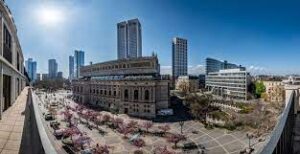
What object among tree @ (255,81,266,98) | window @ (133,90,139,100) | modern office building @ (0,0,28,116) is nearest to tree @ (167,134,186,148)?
window @ (133,90,139,100)

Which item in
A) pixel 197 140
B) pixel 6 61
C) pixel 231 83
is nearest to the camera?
pixel 6 61

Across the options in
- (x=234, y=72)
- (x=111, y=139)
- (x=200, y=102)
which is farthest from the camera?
(x=234, y=72)

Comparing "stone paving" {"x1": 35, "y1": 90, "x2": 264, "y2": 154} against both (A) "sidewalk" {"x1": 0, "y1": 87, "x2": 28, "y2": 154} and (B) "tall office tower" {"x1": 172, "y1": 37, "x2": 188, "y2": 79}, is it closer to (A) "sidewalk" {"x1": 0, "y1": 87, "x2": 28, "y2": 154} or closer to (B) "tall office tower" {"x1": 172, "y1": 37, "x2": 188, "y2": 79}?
(A) "sidewalk" {"x1": 0, "y1": 87, "x2": 28, "y2": 154}

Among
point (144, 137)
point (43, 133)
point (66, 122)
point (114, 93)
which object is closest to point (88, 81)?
point (114, 93)

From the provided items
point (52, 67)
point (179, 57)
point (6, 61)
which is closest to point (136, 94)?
point (6, 61)

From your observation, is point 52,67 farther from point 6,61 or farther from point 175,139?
point 6,61

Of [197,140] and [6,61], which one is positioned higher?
[6,61]

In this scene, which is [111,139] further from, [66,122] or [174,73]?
[174,73]
